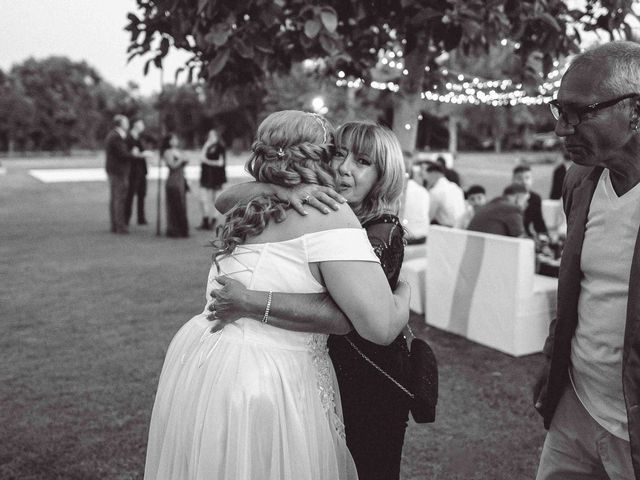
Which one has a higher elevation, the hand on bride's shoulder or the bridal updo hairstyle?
the bridal updo hairstyle

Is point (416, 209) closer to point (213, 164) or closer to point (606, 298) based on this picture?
point (606, 298)

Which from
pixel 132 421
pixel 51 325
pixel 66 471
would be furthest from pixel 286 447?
pixel 51 325

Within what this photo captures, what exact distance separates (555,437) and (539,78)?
3.70m

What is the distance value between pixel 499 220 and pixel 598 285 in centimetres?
413

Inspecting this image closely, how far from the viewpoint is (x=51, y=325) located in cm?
589

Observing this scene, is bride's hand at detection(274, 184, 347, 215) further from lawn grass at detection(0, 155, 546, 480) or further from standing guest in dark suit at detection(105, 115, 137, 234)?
standing guest in dark suit at detection(105, 115, 137, 234)

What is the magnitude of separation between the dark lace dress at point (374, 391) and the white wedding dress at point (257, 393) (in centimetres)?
23

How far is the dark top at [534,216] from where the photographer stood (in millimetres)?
8109

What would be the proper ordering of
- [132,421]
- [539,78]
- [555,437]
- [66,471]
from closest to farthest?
1. [555,437]
2. [66,471]
3. [132,421]
4. [539,78]

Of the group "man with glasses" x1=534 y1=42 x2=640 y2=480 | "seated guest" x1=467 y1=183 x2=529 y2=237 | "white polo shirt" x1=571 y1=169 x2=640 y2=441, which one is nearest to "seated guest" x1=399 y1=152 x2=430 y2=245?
"seated guest" x1=467 y1=183 x2=529 y2=237

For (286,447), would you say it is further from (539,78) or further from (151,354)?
(539,78)

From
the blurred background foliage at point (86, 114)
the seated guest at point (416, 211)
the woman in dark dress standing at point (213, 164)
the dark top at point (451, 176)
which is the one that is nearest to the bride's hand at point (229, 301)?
the seated guest at point (416, 211)

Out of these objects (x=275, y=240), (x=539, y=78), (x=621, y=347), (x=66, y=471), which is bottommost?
(x=66, y=471)

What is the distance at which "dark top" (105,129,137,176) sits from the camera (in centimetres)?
1102
